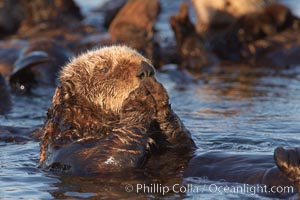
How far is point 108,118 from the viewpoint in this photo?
5262 mm

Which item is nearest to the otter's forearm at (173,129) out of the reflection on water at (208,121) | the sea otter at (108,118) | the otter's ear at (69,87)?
the sea otter at (108,118)

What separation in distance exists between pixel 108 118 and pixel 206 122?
5.83 ft

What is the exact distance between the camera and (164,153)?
518cm

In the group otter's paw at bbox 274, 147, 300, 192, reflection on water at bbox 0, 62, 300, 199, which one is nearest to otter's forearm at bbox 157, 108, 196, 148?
reflection on water at bbox 0, 62, 300, 199

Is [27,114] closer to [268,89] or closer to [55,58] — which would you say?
[55,58]

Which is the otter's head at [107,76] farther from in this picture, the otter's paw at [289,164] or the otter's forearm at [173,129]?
the otter's paw at [289,164]

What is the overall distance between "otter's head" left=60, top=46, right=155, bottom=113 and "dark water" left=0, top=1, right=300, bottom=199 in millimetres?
605

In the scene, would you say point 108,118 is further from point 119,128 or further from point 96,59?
point 96,59

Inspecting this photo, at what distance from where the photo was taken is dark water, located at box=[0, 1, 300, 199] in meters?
4.80

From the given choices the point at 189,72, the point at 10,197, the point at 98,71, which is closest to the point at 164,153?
the point at 98,71

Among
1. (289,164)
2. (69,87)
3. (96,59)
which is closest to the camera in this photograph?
(289,164)

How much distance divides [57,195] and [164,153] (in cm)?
85

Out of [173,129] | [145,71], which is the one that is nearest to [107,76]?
[145,71]

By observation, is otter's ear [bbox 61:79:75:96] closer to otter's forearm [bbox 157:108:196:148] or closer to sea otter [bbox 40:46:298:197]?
sea otter [bbox 40:46:298:197]
